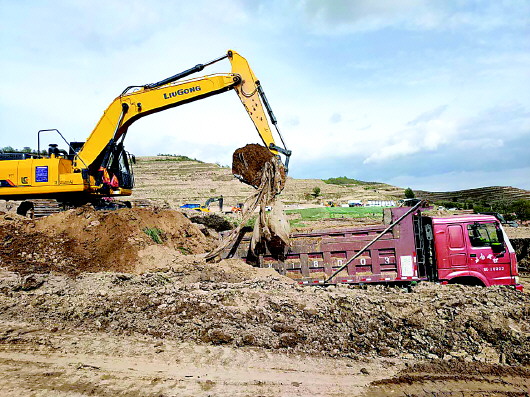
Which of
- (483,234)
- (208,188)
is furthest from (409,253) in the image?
(208,188)

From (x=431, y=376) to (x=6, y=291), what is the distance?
6792 mm

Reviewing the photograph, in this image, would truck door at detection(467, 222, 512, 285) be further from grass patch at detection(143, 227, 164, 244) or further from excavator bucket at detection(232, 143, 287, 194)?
grass patch at detection(143, 227, 164, 244)

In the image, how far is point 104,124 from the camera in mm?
12812

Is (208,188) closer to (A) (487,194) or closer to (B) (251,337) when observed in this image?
(A) (487,194)

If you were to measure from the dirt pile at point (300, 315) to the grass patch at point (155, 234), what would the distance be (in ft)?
13.4

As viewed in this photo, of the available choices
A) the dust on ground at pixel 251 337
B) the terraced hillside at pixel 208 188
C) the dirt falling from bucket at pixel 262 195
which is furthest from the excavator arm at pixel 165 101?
the terraced hillside at pixel 208 188

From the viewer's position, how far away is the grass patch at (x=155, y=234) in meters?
11.3

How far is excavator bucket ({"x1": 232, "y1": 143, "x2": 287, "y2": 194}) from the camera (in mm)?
10102

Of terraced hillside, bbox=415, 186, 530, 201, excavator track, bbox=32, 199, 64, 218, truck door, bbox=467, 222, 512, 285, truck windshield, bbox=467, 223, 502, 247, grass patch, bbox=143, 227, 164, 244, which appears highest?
terraced hillside, bbox=415, 186, 530, 201

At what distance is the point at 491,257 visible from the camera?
7344 mm

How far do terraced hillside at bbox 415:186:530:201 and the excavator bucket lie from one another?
2333cm

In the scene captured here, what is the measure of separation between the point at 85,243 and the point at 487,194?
28718 mm

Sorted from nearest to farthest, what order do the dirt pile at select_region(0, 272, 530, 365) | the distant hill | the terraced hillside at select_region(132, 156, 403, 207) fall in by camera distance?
the dirt pile at select_region(0, 272, 530, 365) < the distant hill < the terraced hillside at select_region(132, 156, 403, 207)

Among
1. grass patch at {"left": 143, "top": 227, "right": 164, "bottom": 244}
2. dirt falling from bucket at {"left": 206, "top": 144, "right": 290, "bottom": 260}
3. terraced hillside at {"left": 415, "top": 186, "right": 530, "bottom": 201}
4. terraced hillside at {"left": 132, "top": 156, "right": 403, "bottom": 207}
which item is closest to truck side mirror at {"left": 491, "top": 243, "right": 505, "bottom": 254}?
dirt falling from bucket at {"left": 206, "top": 144, "right": 290, "bottom": 260}
